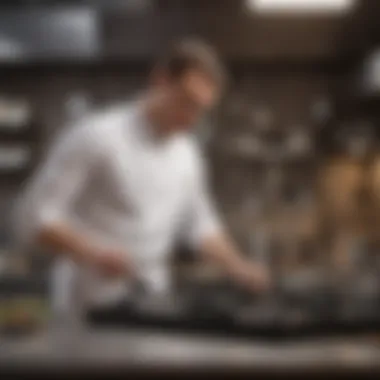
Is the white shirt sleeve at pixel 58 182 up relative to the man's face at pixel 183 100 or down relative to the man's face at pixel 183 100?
down

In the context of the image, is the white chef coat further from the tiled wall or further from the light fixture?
the light fixture

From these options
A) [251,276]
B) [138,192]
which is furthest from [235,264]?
[138,192]

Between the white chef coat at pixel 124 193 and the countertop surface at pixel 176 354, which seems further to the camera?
the white chef coat at pixel 124 193

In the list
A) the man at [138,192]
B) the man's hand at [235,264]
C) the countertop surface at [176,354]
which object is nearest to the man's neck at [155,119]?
the man at [138,192]

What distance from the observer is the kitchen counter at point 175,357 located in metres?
0.88

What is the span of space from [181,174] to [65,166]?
0.16 m

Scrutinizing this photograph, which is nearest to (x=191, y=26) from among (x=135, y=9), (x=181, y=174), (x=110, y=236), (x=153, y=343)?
(x=135, y=9)

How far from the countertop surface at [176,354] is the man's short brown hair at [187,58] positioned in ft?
1.32

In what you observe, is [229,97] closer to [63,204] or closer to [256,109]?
[256,109]

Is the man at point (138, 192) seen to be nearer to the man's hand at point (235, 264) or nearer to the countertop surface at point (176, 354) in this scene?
the man's hand at point (235, 264)

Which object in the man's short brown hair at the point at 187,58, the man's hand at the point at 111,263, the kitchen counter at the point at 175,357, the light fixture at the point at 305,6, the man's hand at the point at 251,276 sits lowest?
the kitchen counter at the point at 175,357

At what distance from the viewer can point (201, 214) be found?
1.18 meters

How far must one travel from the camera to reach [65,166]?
1.16 metres

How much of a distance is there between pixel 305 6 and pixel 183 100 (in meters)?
0.23
